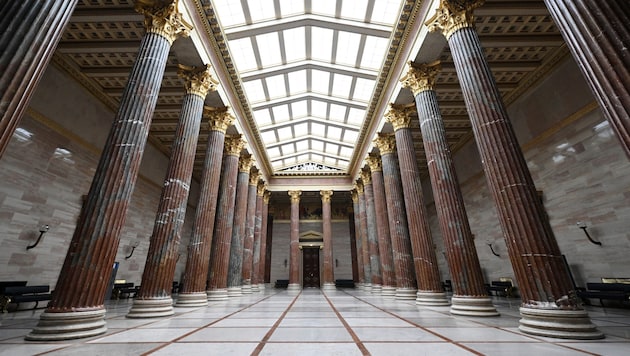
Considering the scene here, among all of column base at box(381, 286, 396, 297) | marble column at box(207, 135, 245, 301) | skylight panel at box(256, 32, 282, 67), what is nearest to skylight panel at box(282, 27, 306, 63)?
skylight panel at box(256, 32, 282, 67)

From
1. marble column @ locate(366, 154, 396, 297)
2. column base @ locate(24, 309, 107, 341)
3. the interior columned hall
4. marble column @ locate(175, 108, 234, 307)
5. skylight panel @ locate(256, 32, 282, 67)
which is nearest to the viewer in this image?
the interior columned hall

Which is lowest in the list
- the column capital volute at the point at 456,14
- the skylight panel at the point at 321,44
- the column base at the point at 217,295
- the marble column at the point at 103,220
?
the column base at the point at 217,295

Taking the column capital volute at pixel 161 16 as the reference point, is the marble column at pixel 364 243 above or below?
below

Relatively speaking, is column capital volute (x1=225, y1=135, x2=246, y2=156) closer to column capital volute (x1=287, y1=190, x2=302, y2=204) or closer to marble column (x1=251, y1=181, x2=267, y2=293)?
marble column (x1=251, y1=181, x2=267, y2=293)

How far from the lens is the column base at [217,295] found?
10.1 meters

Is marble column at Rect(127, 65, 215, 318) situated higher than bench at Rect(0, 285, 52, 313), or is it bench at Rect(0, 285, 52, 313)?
marble column at Rect(127, 65, 215, 318)

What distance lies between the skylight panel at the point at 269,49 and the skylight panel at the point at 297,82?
1.27 m

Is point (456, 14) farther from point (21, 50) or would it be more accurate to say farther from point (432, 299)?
point (21, 50)

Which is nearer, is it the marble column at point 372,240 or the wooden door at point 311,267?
the marble column at point 372,240

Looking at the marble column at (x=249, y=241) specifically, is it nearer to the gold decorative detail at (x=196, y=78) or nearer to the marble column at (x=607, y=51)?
the gold decorative detail at (x=196, y=78)

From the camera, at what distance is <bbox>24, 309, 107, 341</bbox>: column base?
366 centimetres

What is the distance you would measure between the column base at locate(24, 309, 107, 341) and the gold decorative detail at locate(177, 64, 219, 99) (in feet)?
20.9

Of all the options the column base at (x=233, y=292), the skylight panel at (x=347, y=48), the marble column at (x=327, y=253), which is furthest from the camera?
the marble column at (x=327, y=253)

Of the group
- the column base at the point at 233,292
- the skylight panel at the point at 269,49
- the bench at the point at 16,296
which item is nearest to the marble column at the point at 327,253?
the column base at the point at 233,292
